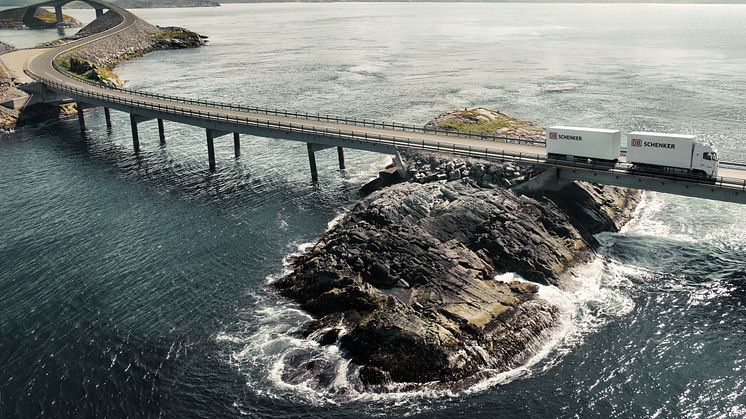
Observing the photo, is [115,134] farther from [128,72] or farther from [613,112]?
[613,112]

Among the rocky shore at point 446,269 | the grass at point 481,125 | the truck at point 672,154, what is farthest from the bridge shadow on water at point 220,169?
the truck at point 672,154

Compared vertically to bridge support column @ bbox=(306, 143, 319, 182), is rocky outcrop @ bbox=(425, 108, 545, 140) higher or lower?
higher

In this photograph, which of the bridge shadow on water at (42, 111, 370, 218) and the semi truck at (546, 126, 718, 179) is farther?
the bridge shadow on water at (42, 111, 370, 218)

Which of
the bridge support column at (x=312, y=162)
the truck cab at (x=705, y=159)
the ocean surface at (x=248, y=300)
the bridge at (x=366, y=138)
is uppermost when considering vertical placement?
the truck cab at (x=705, y=159)

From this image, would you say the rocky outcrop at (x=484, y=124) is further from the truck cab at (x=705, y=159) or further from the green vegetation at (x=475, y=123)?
the truck cab at (x=705, y=159)

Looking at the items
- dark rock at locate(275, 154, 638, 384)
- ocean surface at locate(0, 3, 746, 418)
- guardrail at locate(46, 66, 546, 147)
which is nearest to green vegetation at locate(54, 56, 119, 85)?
guardrail at locate(46, 66, 546, 147)

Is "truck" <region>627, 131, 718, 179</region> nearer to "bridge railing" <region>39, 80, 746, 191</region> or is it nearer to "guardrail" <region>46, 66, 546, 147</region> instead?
"bridge railing" <region>39, 80, 746, 191</region>

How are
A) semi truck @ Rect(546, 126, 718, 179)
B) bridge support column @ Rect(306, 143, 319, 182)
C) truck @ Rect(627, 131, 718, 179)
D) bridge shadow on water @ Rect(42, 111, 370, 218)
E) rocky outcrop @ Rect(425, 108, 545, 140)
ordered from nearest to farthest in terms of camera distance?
truck @ Rect(627, 131, 718, 179)
semi truck @ Rect(546, 126, 718, 179)
bridge shadow on water @ Rect(42, 111, 370, 218)
bridge support column @ Rect(306, 143, 319, 182)
rocky outcrop @ Rect(425, 108, 545, 140)

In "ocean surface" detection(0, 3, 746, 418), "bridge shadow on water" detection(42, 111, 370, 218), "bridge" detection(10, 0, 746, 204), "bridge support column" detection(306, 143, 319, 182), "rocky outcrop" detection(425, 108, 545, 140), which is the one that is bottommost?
"ocean surface" detection(0, 3, 746, 418)
